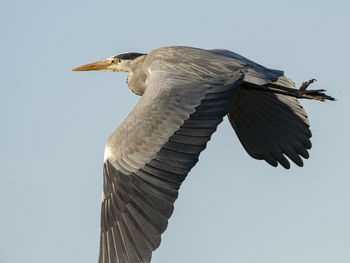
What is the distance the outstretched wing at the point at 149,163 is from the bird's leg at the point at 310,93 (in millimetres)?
1605

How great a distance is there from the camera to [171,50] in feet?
36.8

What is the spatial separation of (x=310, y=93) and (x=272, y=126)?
1027 millimetres

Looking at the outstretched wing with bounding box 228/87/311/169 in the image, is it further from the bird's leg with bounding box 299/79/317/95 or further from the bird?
the bird's leg with bounding box 299/79/317/95

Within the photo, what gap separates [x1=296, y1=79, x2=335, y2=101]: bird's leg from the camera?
11.0 metres

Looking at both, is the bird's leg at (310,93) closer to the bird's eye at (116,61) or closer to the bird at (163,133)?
the bird at (163,133)

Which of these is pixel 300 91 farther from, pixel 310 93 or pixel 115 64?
pixel 115 64

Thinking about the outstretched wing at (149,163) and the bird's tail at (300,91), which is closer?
the outstretched wing at (149,163)

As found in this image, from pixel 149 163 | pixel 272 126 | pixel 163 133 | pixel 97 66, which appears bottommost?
pixel 149 163

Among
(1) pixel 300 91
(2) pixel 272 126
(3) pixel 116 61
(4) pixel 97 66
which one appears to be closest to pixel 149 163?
(1) pixel 300 91

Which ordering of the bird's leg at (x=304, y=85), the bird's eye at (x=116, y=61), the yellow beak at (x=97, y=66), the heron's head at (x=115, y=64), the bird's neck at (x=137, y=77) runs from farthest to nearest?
the yellow beak at (x=97, y=66), the bird's eye at (x=116, y=61), the heron's head at (x=115, y=64), the bird's neck at (x=137, y=77), the bird's leg at (x=304, y=85)

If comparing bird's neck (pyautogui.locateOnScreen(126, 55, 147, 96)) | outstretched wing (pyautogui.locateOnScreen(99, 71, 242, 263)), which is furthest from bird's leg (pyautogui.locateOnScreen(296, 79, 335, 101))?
bird's neck (pyautogui.locateOnScreen(126, 55, 147, 96))

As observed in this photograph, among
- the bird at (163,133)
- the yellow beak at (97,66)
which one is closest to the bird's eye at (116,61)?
the yellow beak at (97,66)

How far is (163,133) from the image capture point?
9.23 metres

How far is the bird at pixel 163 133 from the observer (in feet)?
29.0
